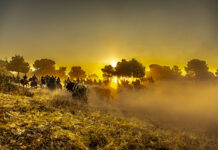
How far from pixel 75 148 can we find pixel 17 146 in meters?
2.11

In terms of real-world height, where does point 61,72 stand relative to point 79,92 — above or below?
above

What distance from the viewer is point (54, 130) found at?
249 inches

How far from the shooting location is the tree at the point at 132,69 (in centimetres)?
6744

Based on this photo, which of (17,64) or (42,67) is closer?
(17,64)

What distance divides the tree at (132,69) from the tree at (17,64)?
51343 millimetres

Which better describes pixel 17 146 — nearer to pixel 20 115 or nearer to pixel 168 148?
pixel 20 115

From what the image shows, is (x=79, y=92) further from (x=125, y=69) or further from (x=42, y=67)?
(x=42, y=67)

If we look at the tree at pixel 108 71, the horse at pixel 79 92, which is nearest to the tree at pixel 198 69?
the tree at pixel 108 71

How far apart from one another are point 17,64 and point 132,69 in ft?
193

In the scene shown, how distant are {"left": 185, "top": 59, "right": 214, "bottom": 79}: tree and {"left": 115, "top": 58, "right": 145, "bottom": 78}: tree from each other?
2956cm

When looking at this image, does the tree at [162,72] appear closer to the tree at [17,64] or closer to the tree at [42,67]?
the tree at [42,67]

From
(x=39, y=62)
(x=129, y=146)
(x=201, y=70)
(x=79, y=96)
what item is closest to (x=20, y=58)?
(x=39, y=62)

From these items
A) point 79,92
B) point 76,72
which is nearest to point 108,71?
point 76,72

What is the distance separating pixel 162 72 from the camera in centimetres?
8788
